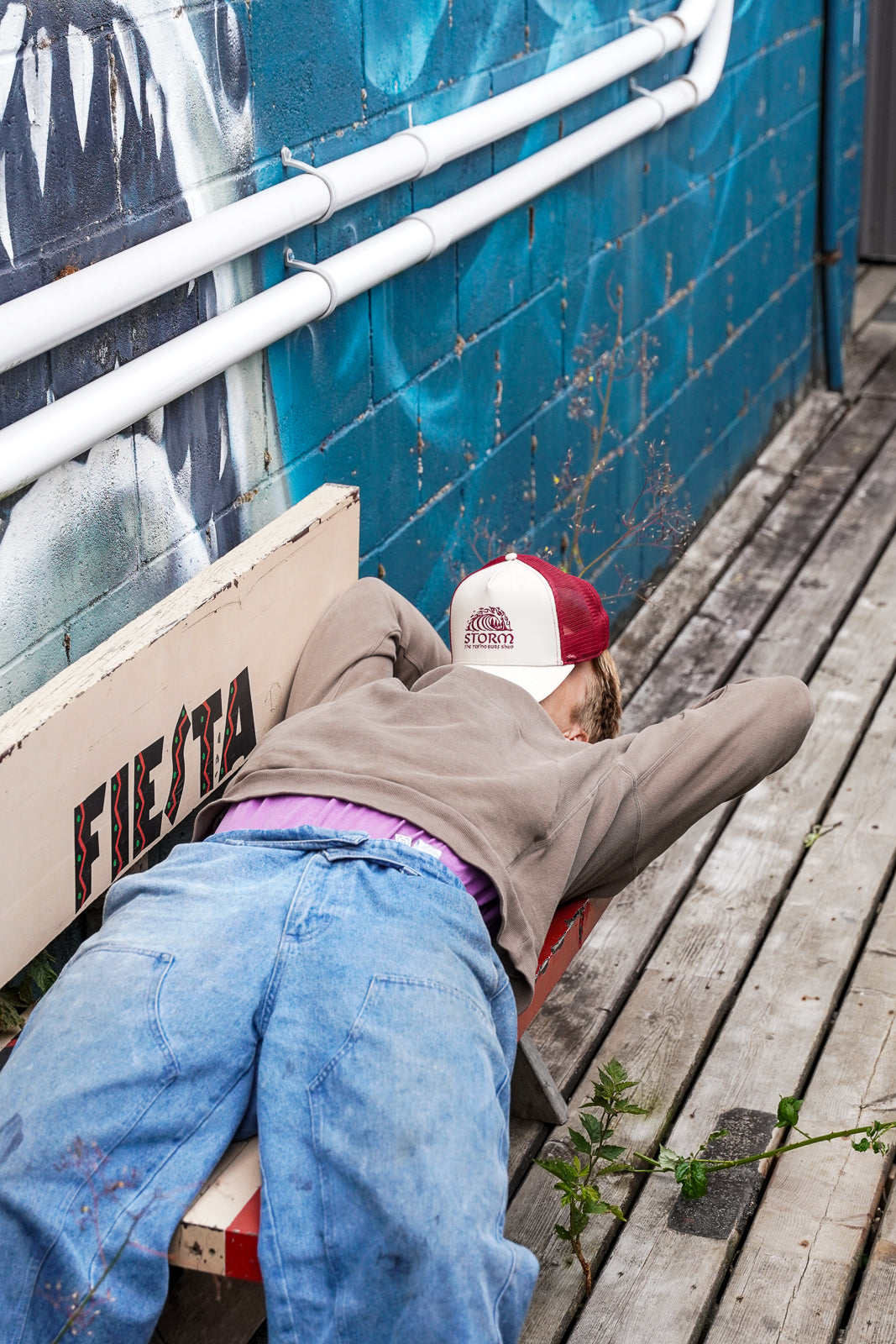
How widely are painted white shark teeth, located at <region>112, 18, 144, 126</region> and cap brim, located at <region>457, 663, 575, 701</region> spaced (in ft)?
2.84

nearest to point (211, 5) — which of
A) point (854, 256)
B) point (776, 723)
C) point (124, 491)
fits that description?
point (124, 491)

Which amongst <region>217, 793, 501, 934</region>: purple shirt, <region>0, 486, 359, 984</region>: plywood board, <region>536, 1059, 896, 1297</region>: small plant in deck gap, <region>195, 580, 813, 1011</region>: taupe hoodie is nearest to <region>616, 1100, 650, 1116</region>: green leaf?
<region>536, 1059, 896, 1297</region>: small plant in deck gap

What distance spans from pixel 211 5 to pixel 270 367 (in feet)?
1.77

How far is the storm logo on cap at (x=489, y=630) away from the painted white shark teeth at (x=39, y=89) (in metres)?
0.84

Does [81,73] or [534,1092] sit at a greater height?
[81,73]

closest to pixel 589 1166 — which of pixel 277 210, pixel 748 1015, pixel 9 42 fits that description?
pixel 748 1015

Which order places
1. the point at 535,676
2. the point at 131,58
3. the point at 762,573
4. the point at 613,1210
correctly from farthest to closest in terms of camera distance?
the point at 762,573, the point at 535,676, the point at 613,1210, the point at 131,58

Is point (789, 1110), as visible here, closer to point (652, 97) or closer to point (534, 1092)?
point (534, 1092)

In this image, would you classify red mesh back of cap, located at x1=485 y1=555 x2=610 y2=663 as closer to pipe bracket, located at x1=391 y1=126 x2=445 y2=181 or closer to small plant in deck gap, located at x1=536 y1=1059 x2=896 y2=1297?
small plant in deck gap, located at x1=536 y1=1059 x2=896 y2=1297

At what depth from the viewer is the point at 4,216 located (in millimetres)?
1820

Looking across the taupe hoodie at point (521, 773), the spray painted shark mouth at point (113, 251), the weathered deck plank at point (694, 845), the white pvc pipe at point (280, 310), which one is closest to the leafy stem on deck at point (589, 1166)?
the weathered deck plank at point (694, 845)

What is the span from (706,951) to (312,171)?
157 cm

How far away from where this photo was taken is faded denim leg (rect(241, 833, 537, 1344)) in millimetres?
1479

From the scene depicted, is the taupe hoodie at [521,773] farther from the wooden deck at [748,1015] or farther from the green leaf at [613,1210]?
the wooden deck at [748,1015]
